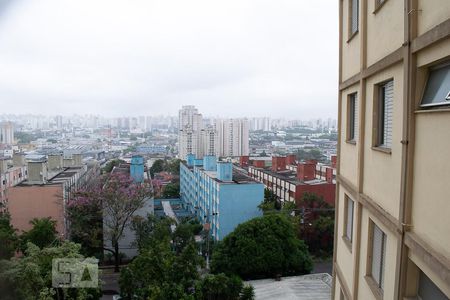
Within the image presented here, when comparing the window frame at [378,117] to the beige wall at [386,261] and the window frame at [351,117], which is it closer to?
the beige wall at [386,261]

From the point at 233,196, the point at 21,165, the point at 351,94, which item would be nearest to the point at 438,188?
the point at 351,94

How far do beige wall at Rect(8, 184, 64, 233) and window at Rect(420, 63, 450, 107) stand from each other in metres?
14.6

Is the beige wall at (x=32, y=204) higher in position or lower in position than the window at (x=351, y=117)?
lower

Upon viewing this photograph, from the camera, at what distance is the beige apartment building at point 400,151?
5.66 ft

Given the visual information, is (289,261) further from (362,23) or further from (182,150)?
(182,150)

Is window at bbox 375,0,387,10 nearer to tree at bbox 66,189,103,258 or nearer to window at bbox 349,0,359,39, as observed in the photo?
window at bbox 349,0,359,39

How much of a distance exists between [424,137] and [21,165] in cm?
2406

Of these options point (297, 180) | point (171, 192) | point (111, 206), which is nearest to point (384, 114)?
point (111, 206)

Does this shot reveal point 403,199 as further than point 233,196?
No

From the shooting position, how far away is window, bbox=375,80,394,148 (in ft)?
8.35

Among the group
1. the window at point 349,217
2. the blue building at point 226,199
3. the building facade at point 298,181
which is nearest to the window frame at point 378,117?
the window at point 349,217

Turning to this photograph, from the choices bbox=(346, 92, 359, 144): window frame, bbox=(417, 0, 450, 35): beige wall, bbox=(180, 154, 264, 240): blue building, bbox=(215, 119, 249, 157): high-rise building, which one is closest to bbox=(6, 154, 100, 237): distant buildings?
bbox=(180, 154, 264, 240): blue building

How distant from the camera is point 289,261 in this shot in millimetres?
10688

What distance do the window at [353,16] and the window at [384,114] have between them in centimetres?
98
